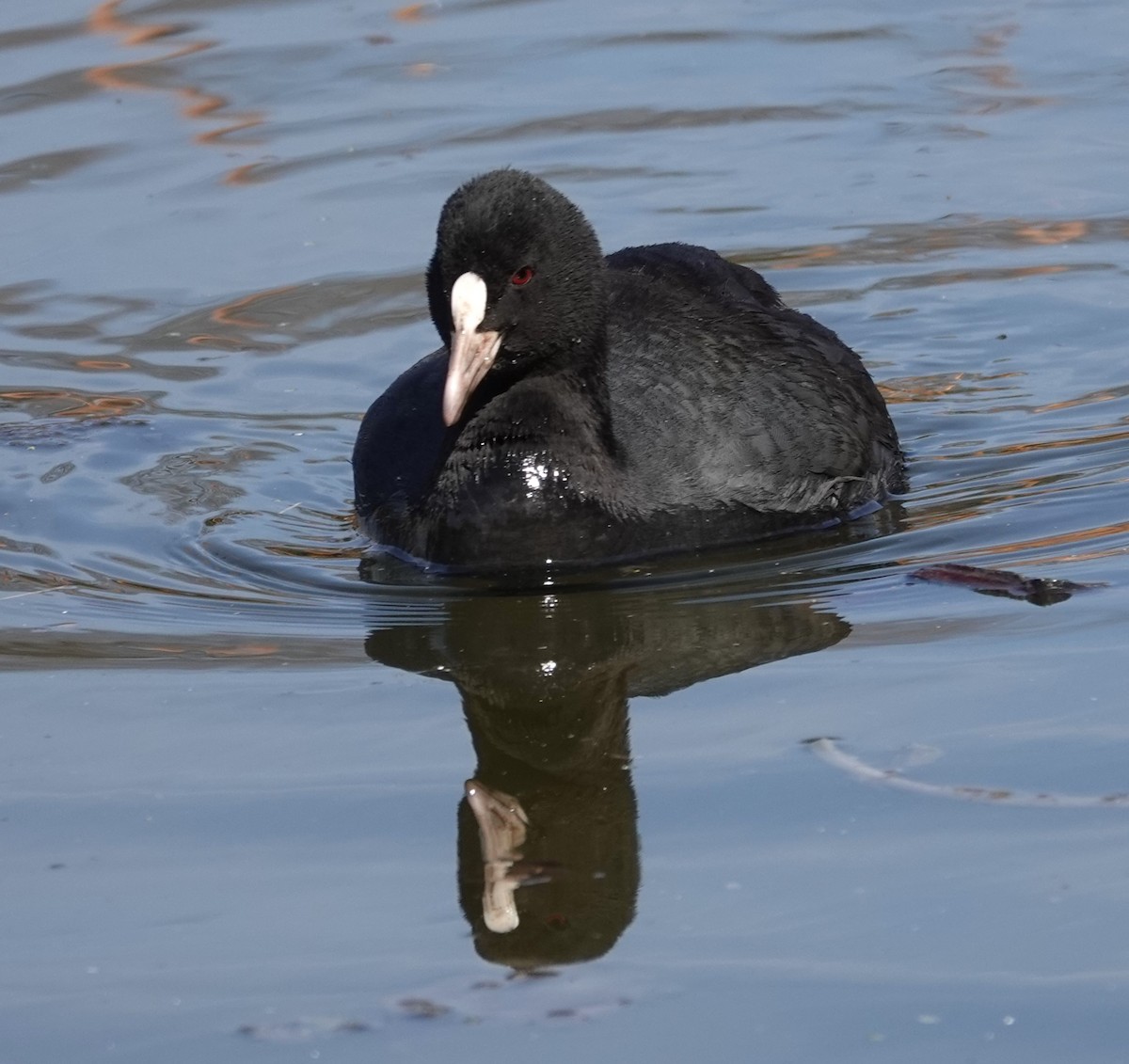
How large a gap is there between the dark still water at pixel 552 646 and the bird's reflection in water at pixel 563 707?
1 centimetres

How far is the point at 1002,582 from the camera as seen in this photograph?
4770 millimetres

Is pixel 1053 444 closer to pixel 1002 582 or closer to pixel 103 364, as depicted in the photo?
pixel 1002 582

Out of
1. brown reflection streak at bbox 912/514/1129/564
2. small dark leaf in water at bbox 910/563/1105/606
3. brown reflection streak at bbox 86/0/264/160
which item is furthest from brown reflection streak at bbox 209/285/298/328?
small dark leaf in water at bbox 910/563/1105/606

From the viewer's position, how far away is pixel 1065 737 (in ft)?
12.5

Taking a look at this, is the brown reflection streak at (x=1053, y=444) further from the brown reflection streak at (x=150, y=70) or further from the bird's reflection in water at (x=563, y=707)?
the brown reflection streak at (x=150, y=70)

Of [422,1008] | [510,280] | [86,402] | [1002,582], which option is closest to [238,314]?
[86,402]

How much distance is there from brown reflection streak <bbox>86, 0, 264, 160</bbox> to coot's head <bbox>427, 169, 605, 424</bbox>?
407cm

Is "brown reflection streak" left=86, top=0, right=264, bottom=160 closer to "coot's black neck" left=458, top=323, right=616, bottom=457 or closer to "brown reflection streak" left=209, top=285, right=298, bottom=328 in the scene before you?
"brown reflection streak" left=209, top=285, right=298, bottom=328

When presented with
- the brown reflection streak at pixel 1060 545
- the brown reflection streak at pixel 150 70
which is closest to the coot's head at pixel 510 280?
the brown reflection streak at pixel 1060 545

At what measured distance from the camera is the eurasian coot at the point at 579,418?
5051 mm

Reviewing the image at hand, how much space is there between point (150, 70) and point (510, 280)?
588cm

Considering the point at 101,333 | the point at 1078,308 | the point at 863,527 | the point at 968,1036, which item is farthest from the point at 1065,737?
the point at 101,333

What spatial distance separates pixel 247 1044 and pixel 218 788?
0.88 meters

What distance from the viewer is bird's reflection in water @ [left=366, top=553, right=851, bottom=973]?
11.1 feet
